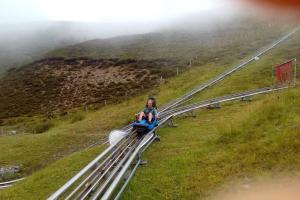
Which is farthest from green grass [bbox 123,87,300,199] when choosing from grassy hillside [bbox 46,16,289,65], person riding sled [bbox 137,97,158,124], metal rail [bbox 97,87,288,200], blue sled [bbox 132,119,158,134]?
grassy hillside [bbox 46,16,289,65]

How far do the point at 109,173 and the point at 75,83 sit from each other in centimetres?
6406

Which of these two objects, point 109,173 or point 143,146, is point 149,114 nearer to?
point 143,146

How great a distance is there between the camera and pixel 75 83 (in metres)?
75.2

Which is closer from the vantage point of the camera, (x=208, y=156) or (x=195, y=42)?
(x=208, y=156)

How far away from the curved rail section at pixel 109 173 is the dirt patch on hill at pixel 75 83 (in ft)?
139

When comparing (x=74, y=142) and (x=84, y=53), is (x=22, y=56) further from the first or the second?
(x=74, y=142)

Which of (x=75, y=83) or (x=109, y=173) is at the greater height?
(x=109, y=173)

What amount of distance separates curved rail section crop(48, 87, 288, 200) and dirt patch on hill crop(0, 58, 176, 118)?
4230 cm

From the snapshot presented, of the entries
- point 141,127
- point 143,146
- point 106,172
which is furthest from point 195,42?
point 106,172

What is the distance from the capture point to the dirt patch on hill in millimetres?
63312

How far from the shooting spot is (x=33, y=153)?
2555cm

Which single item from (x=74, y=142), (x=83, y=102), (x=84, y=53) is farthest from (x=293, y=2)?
(x=74, y=142)

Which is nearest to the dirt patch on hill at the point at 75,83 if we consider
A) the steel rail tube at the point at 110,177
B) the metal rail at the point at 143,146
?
the metal rail at the point at 143,146

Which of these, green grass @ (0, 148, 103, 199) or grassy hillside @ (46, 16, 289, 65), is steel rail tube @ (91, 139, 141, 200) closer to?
green grass @ (0, 148, 103, 199)
